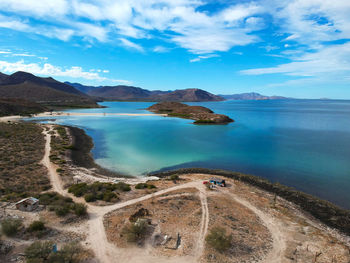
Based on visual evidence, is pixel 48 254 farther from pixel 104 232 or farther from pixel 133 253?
pixel 133 253

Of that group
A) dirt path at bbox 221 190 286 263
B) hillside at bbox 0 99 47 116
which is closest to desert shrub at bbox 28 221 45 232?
dirt path at bbox 221 190 286 263

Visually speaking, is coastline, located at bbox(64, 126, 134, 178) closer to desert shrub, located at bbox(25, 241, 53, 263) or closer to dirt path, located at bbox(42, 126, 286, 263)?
dirt path, located at bbox(42, 126, 286, 263)

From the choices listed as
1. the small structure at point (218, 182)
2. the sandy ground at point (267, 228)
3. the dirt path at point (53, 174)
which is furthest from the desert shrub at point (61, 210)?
the small structure at point (218, 182)

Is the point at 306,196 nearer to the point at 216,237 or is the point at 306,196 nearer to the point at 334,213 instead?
the point at 334,213

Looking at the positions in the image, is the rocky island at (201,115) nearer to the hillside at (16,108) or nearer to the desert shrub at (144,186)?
the desert shrub at (144,186)

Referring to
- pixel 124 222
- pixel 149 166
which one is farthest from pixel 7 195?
pixel 149 166

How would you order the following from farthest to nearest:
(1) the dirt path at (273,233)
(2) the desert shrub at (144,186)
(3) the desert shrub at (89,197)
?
1. (2) the desert shrub at (144,186)
2. (3) the desert shrub at (89,197)
3. (1) the dirt path at (273,233)

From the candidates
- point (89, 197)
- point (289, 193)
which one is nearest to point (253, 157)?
point (289, 193)
